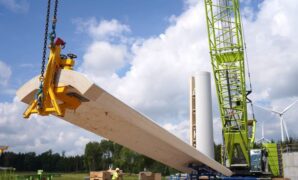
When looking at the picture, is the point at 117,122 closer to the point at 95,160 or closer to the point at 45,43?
the point at 45,43

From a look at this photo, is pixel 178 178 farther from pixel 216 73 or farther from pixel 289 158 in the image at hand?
pixel 289 158

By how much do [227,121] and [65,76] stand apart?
638 inches

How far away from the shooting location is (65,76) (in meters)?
6.88

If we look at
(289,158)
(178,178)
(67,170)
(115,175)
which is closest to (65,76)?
(115,175)

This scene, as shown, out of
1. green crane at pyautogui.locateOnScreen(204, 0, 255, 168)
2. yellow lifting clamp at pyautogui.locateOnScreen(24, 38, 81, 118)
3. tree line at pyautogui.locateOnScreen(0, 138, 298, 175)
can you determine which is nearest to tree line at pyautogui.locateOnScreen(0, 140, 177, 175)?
tree line at pyautogui.locateOnScreen(0, 138, 298, 175)

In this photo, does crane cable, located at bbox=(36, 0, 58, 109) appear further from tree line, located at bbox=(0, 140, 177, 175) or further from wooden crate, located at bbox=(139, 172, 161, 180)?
tree line, located at bbox=(0, 140, 177, 175)

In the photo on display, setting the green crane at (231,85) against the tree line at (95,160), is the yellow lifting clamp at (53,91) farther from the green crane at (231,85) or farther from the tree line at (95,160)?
the tree line at (95,160)

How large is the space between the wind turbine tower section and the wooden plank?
6.10 metres

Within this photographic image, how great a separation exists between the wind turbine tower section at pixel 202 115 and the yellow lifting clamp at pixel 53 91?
517 inches

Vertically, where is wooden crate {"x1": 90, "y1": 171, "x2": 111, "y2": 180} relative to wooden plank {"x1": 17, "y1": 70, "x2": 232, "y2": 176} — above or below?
below

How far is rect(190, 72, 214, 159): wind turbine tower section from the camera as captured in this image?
19.3 meters

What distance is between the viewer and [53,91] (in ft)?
22.6

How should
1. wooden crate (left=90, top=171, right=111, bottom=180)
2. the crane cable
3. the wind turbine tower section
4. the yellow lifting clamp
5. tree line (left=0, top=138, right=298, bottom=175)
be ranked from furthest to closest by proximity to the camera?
1. tree line (left=0, top=138, right=298, bottom=175)
2. the wind turbine tower section
3. wooden crate (left=90, top=171, right=111, bottom=180)
4. the yellow lifting clamp
5. the crane cable

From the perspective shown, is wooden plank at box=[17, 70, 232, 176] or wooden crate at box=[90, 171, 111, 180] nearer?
wooden plank at box=[17, 70, 232, 176]
